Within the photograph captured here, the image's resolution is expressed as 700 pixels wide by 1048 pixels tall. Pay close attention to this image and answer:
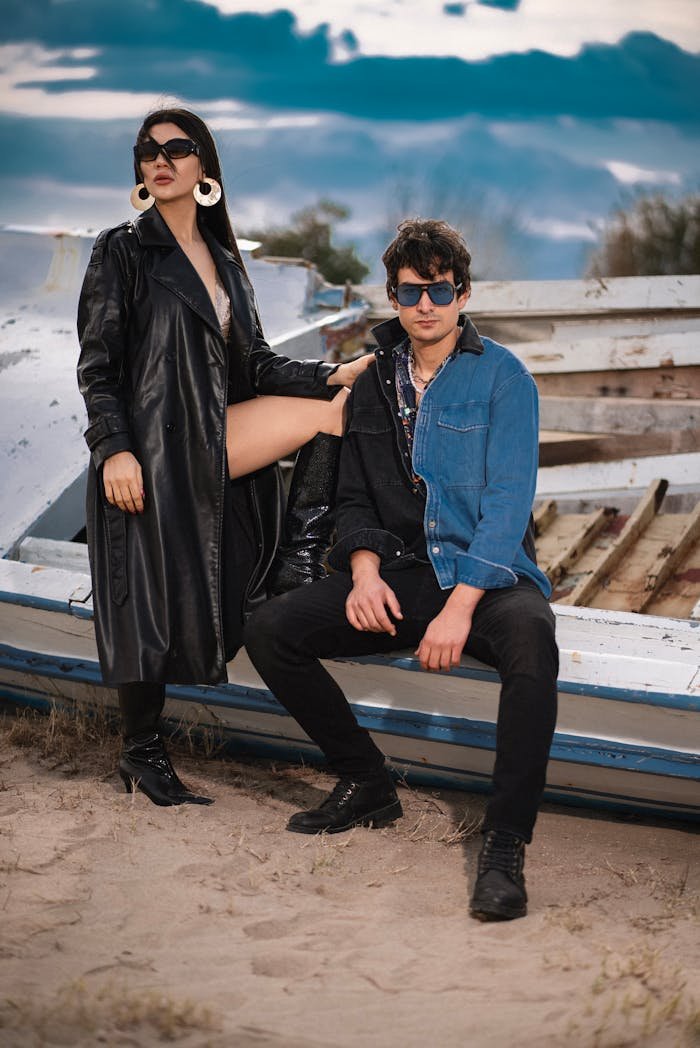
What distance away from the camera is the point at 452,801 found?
11.2 feet

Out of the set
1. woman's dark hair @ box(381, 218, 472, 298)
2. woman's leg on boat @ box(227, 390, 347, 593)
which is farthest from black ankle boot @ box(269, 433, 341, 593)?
woman's dark hair @ box(381, 218, 472, 298)

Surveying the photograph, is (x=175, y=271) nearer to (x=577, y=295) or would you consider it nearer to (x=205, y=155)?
(x=205, y=155)

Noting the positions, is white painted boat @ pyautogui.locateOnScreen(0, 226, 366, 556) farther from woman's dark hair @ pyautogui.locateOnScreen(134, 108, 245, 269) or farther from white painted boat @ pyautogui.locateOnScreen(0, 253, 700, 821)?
woman's dark hair @ pyautogui.locateOnScreen(134, 108, 245, 269)

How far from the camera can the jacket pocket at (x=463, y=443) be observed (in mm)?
2932

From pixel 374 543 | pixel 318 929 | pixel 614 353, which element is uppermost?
pixel 614 353

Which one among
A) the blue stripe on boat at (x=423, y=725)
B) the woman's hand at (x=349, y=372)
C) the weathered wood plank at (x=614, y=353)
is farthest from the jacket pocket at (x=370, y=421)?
the weathered wood plank at (x=614, y=353)

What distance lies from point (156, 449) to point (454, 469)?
0.77 meters

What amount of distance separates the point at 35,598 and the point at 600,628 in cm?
167

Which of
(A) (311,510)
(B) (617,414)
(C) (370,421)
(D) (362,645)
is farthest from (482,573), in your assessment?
(B) (617,414)

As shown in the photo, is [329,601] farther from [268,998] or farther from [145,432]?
[268,998]

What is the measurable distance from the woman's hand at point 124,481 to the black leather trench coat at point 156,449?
3cm

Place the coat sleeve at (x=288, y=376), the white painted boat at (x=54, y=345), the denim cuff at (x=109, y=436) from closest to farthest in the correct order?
1. the denim cuff at (x=109, y=436)
2. the coat sleeve at (x=288, y=376)
3. the white painted boat at (x=54, y=345)

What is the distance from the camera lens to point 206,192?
3.18 m

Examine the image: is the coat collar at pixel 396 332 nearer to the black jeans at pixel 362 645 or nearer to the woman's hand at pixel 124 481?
the black jeans at pixel 362 645
